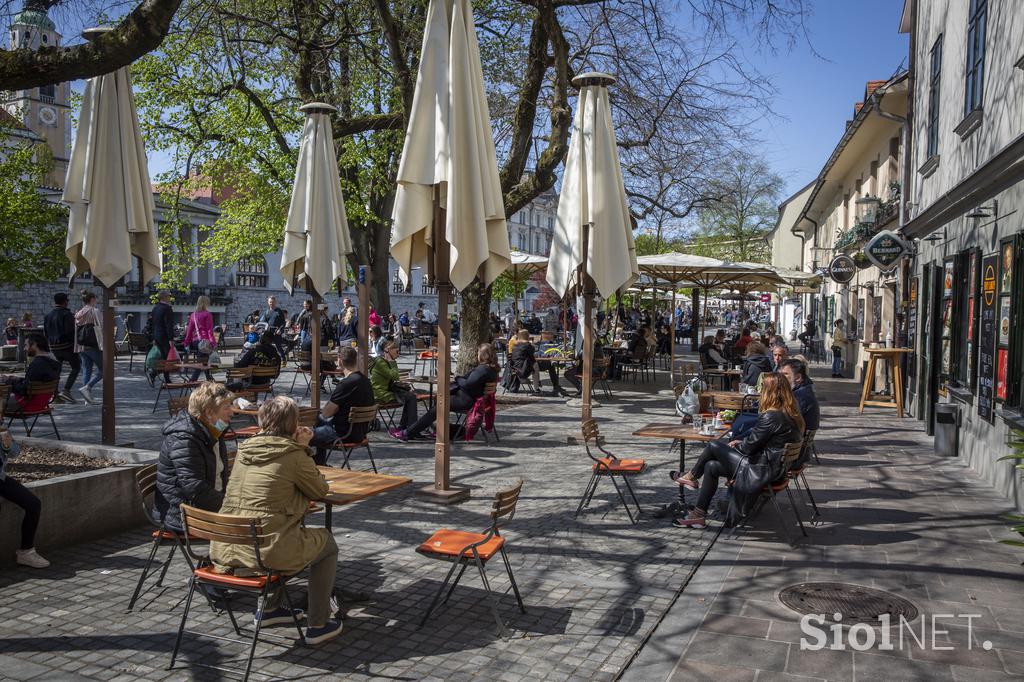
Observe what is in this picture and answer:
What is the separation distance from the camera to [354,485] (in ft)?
17.3

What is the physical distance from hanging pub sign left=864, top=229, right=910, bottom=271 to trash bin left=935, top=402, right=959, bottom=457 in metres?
4.59

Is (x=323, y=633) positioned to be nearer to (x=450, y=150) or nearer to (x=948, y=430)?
(x=450, y=150)

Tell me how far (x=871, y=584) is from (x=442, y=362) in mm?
3936

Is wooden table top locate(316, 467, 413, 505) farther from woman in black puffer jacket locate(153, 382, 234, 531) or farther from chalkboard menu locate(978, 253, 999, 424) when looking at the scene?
chalkboard menu locate(978, 253, 999, 424)

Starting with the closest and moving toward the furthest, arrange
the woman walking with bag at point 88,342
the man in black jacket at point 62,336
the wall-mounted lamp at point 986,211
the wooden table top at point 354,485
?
the wooden table top at point 354,485
the wall-mounted lamp at point 986,211
the woman walking with bag at point 88,342
the man in black jacket at point 62,336

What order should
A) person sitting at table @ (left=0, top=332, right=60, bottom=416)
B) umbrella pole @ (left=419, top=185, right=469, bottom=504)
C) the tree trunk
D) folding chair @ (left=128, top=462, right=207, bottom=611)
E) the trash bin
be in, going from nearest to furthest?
folding chair @ (left=128, top=462, right=207, bottom=611), umbrella pole @ (left=419, top=185, right=469, bottom=504), person sitting at table @ (left=0, top=332, right=60, bottom=416), the trash bin, the tree trunk

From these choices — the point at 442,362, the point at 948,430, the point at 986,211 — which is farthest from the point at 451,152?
the point at 948,430

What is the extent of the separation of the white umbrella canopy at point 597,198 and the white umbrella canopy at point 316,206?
116 inches

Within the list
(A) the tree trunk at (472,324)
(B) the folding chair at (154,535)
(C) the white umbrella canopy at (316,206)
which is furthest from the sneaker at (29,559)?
(A) the tree trunk at (472,324)

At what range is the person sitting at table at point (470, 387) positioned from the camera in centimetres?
1032

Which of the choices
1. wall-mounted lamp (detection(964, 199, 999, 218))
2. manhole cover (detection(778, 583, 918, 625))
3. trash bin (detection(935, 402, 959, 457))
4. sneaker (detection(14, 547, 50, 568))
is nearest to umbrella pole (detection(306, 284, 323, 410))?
sneaker (detection(14, 547, 50, 568))

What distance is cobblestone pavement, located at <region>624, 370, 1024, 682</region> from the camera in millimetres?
4215

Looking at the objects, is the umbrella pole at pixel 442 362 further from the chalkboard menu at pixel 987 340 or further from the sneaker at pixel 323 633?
the chalkboard menu at pixel 987 340

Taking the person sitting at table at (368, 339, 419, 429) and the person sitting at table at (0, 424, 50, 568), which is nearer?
the person sitting at table at (0, 424, 50, 568)
